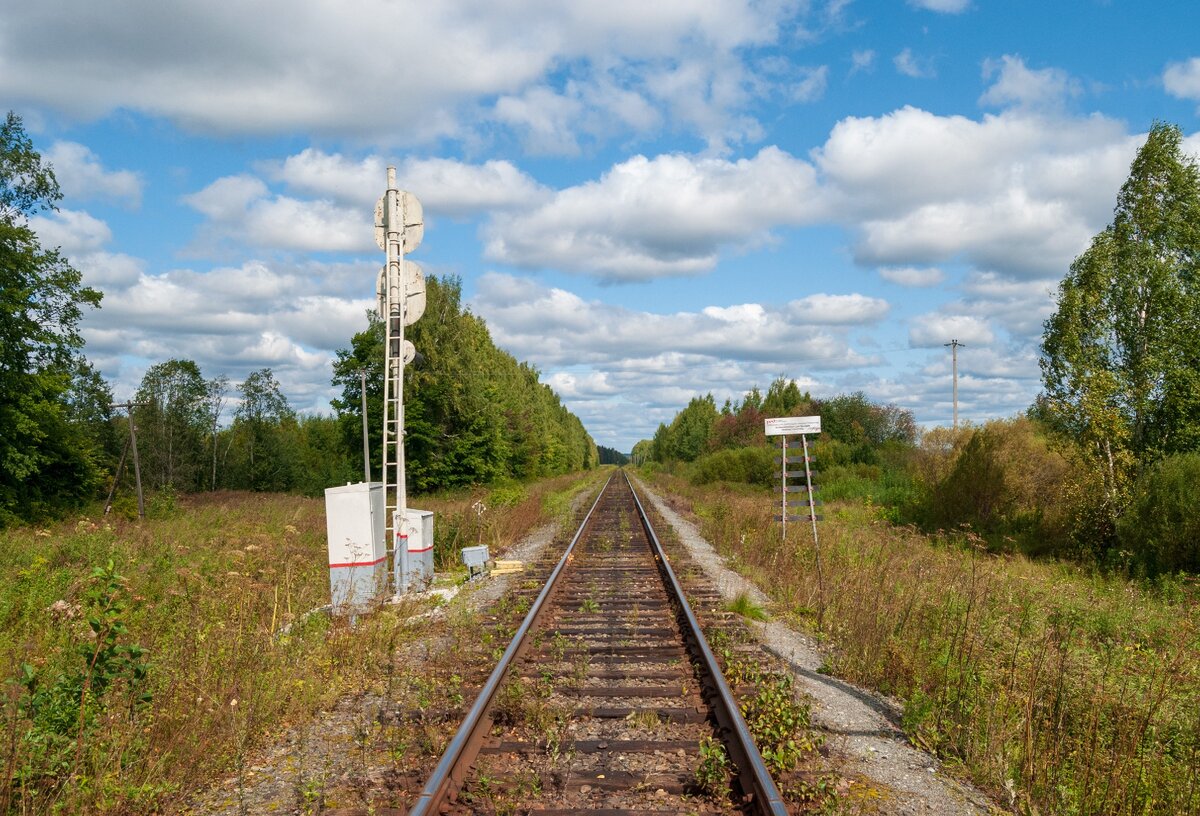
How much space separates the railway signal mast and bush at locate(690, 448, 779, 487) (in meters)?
29.1

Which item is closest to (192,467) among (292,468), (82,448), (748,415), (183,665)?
(292,468)

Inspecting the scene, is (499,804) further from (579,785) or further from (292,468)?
(292,468)

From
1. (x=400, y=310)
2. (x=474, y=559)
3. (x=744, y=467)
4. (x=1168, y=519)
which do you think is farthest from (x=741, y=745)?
(x=744, y=467)

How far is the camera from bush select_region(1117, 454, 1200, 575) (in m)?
13.6

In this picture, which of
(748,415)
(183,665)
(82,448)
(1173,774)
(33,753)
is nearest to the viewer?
(33,753)

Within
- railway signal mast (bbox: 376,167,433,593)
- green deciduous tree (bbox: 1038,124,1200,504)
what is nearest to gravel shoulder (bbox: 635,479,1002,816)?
railway signal mast (bbox: 376,167,433,593)

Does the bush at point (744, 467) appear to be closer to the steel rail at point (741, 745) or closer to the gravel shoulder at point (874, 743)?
the gravel shoulder at point (874, 743)

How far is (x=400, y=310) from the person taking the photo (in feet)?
34.8

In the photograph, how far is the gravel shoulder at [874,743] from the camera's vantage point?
438cm

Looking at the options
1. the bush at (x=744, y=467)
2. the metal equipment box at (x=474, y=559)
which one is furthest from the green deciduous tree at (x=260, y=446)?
Answer: the metal equipment box at (x=474, y=559)

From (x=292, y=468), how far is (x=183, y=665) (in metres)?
66.4

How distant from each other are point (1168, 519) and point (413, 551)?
43.3 feet

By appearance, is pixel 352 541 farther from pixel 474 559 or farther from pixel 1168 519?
pixel 1168 519

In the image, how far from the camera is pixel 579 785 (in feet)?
14.4
